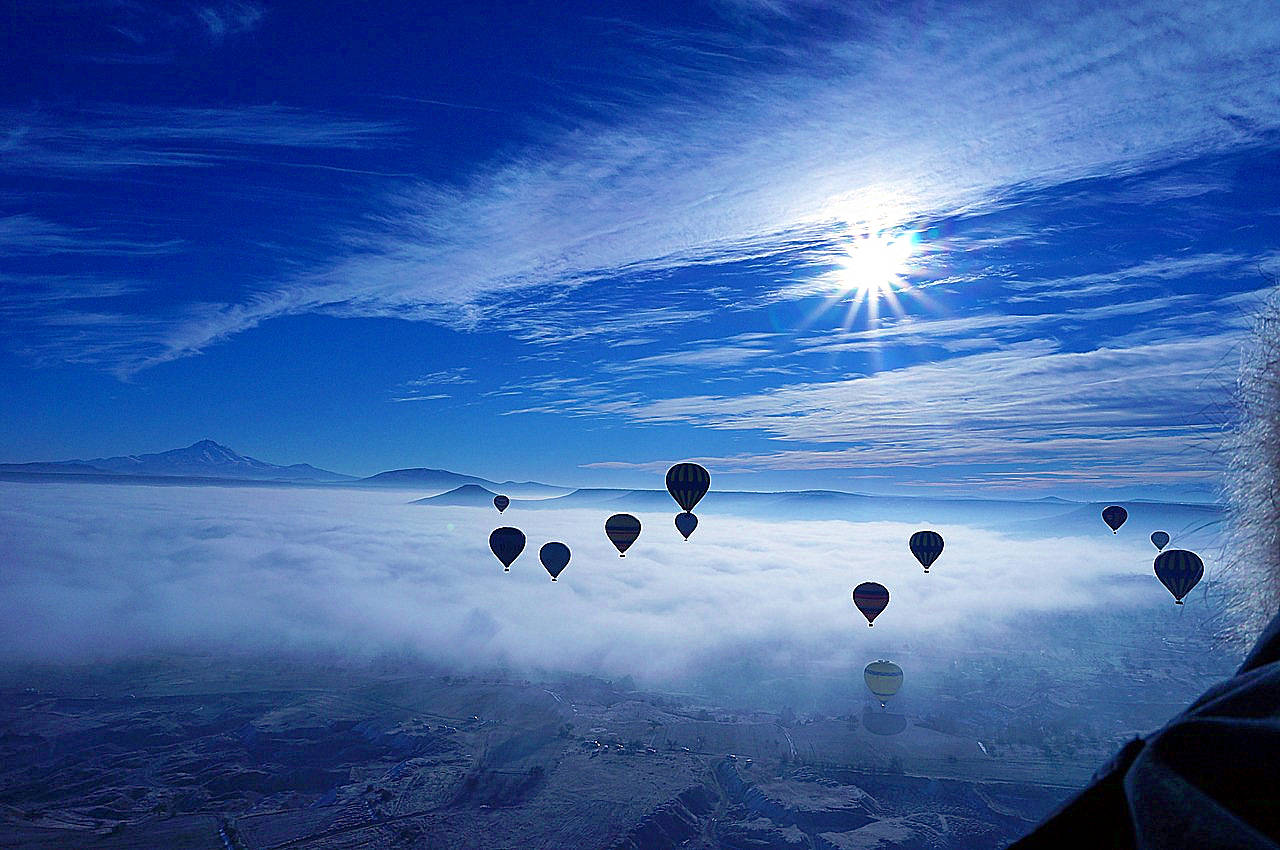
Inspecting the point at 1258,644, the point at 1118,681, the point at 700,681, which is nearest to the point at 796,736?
the point at 700,681

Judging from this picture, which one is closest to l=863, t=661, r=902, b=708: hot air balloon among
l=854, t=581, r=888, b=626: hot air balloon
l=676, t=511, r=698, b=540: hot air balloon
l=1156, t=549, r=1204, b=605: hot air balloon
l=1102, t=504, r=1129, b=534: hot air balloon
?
l=854, t=581, r=888, b=626: hot air balloon

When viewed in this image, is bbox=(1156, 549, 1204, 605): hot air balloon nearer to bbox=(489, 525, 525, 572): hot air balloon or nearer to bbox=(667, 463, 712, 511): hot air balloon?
bbox=(667, 463, 712, 511): hot air balloon

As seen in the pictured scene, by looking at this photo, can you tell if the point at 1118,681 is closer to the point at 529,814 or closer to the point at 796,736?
the point at 796,736

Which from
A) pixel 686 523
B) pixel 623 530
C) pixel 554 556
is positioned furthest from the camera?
pixel 554 556

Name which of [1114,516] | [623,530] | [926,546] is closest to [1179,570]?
[1114,516]

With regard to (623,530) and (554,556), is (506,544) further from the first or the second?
(623,530)

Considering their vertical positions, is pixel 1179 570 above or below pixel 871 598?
above
